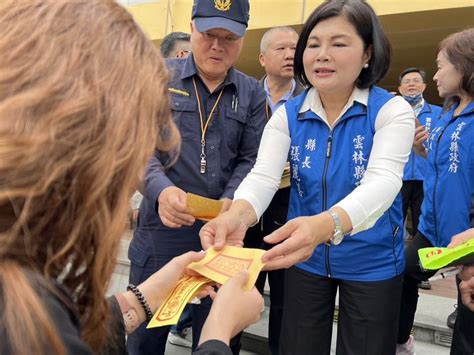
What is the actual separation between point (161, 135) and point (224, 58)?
1.27m

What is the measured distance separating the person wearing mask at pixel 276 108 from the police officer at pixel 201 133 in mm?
287

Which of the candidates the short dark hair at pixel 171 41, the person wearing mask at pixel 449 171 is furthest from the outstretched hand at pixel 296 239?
the short dark hair at pixel 171 41

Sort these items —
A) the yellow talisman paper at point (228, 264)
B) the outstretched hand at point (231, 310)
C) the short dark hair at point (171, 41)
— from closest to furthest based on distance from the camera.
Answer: the outstretched hand at point (231, 310), the yellow talisman paper at point (228, 264), the short dark hair at point (171, 41)

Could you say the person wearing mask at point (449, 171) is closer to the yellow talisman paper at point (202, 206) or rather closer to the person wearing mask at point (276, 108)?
the person wearing mask at point (276, 108)

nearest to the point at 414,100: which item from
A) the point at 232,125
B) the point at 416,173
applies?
the point at 416,173

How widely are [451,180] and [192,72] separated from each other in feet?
4.81

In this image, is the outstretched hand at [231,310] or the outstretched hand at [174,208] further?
the outstretched hand at [174,208]

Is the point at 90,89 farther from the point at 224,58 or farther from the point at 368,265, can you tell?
the point at 224,58

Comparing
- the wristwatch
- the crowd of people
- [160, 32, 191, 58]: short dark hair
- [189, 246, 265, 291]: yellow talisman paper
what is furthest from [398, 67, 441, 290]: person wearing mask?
[189, 246, 265, 291]: yellow talisman paper

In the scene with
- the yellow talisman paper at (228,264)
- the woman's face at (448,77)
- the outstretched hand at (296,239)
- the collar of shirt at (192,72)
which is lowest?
the yellow talisman paper at (228,264)

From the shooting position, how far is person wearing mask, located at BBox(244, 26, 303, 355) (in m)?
2.54

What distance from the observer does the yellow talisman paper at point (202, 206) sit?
177 centimetres

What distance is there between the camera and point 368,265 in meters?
1.71

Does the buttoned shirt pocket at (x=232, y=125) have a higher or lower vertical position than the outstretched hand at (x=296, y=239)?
higher
